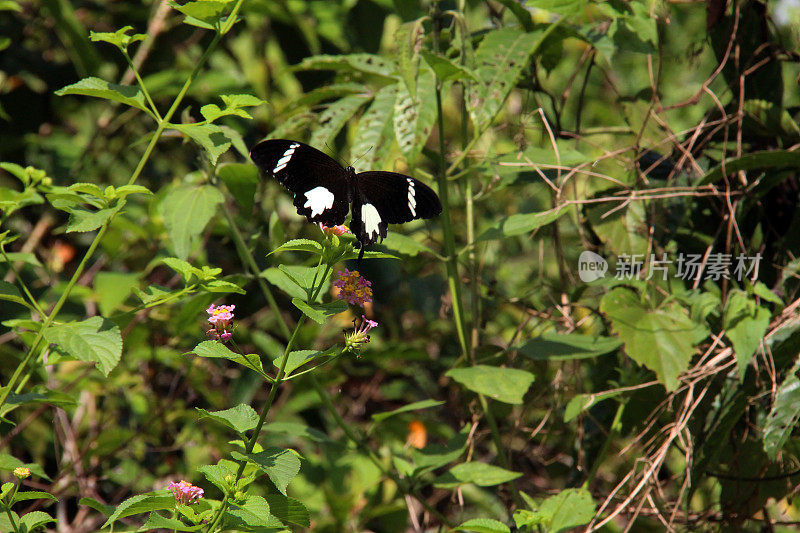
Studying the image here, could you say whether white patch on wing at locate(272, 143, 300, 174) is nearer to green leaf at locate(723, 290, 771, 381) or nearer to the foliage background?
the foliage background

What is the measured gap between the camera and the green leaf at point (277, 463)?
0.87 m

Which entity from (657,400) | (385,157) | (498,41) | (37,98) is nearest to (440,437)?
(657,400)

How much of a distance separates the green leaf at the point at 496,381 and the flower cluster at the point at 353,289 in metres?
0.42

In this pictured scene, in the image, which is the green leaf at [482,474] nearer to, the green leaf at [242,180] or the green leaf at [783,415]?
the green leaf at [783,415]

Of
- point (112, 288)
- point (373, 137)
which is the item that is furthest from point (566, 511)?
point (112, 288)

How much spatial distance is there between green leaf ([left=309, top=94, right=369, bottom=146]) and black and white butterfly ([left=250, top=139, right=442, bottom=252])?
0.80 feet

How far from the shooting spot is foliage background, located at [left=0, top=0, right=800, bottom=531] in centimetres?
133

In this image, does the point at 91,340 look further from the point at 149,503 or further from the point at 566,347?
the point at 566,347

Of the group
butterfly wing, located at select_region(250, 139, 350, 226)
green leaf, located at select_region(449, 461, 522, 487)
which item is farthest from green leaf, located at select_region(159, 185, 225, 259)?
green leaf, located at select_region(449, 461, 522, 487)

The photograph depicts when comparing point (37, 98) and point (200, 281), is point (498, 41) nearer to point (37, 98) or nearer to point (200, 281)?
point (200, 281)

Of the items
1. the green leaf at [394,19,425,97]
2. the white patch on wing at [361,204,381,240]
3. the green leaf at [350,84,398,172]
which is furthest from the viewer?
the green leaf at [350,84,398,172]

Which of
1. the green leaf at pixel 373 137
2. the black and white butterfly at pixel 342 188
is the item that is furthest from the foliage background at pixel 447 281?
the black and white butterfly at pixel 342 188

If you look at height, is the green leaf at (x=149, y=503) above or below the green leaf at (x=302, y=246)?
below

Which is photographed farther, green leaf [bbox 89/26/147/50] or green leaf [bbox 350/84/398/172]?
green leaf [bbox 350/84/398/172]
